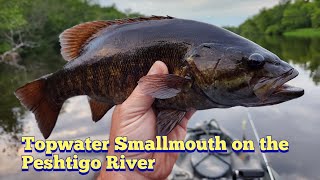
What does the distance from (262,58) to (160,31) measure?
821mm

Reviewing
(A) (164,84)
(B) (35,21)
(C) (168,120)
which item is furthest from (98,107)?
(B) (35,21)

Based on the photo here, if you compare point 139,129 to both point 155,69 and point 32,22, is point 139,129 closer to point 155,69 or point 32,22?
point 155,69

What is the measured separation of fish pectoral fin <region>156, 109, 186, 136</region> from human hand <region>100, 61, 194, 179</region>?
23 cm

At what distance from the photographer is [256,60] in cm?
254

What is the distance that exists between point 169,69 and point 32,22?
59179mm

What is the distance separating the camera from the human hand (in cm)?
301

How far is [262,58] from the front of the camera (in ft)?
8.32

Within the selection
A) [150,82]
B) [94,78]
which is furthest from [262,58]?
[94,78]

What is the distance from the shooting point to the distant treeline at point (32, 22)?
4494 cm

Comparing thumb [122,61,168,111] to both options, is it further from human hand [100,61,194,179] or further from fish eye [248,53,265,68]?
fish eye [248,53,265,68]

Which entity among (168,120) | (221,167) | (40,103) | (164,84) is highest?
(164,84)

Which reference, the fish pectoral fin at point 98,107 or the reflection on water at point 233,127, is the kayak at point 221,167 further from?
the fish pectoral fin at point 98,107

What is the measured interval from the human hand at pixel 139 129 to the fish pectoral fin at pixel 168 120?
23 cm

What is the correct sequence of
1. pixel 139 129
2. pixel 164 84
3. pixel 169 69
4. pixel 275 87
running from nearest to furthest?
pixel 275 87 → pixel 164 84 → pixel 169 69 → pixel 139 129
